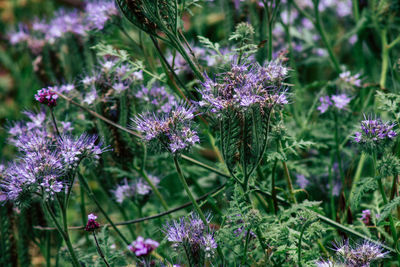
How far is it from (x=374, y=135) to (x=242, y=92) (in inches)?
18.4

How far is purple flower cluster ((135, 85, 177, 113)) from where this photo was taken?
75.4 inches

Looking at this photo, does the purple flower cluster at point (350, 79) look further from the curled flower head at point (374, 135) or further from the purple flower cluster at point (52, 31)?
the purple flower cluster at point (52, 31)

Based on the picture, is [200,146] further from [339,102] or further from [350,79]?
[350,79]

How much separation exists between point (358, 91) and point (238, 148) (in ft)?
3.21

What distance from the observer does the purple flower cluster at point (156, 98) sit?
75.4 inches

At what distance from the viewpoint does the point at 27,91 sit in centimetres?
367

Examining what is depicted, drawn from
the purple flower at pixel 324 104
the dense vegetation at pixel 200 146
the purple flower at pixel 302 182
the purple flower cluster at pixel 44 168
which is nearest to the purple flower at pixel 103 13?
the dense vegetation at pixel 200 146

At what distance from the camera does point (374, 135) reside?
1.43m

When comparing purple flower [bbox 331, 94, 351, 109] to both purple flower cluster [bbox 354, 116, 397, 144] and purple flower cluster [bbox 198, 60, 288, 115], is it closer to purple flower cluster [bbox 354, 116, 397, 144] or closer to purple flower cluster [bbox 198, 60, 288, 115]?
purple flower cluster [bbox 354, 116, 397, 144]

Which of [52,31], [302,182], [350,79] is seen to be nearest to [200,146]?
[302,182]

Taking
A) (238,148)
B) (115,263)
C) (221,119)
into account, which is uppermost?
(221,119)

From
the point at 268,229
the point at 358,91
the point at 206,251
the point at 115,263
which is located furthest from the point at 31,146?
the point at 358,91

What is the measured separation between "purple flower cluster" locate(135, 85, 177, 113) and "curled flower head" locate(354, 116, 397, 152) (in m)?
0.78

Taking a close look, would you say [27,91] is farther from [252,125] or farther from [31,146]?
[252,125]
